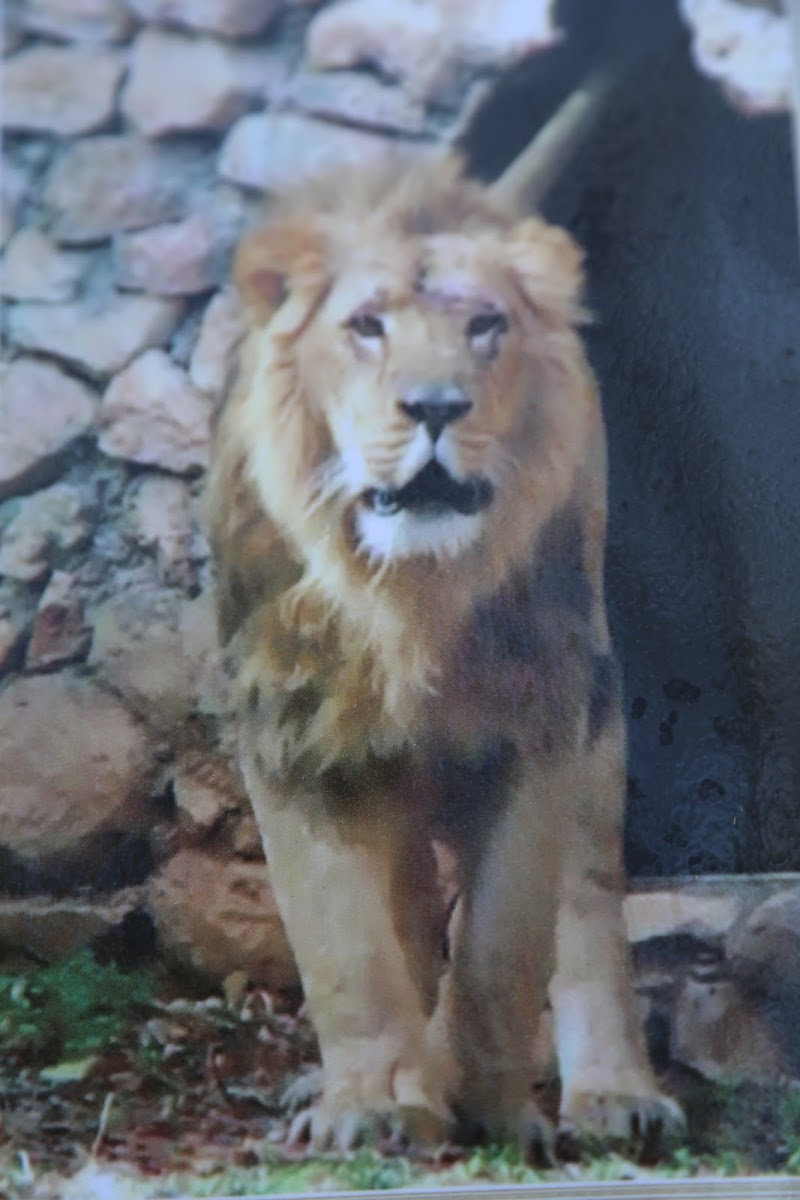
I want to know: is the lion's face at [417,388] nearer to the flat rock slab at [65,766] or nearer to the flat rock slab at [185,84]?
the flat rock slab at [185,84]

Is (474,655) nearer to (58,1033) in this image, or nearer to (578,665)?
(578,665)

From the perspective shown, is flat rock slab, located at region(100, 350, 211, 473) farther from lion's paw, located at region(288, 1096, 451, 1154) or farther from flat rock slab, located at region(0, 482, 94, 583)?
lion's paw, located at region(288, 1096, 451, 1154)

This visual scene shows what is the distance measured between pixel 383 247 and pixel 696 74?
65 cm

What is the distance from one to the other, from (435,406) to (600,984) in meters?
0.99

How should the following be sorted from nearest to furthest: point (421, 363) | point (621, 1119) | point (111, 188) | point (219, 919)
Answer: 1. point (621, 1119)
2. point (219, 919)
3. point (421, 363)
4. point (111, 188)

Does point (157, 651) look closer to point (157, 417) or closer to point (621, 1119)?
point (157, 417)

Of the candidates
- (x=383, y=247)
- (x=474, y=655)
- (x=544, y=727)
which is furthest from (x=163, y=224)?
(x=544, y=727)

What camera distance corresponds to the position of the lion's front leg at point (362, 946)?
2059 millimetres

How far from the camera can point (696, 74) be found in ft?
7.68

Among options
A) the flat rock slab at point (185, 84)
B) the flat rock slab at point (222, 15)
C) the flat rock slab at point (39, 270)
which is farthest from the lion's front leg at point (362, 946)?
the flat rock slab at point (222, 15)

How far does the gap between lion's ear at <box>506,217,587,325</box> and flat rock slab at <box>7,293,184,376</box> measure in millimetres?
613

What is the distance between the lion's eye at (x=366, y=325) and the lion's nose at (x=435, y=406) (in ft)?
0.43

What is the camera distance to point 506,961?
212cm

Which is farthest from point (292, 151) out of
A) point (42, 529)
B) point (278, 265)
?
point (42, 529)
